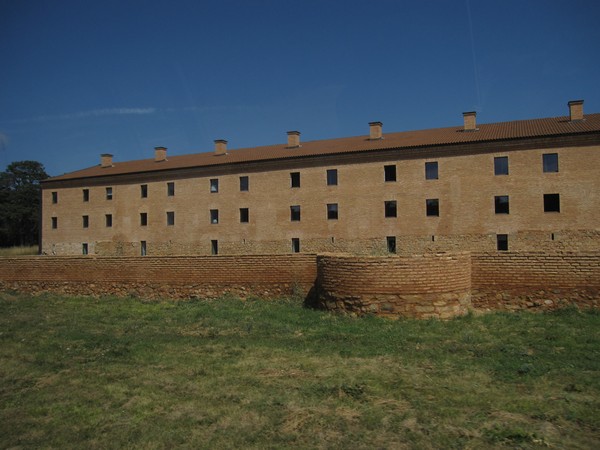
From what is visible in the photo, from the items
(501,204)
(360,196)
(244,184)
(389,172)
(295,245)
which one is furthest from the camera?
(244,184)

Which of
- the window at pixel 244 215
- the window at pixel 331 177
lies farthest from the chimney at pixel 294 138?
the window at pixel 244 215

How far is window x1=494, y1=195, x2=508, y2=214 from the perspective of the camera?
24.7 meters

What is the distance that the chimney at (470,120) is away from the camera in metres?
28.2

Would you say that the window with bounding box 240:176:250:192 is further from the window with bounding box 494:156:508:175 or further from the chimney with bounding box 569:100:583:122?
the chimney with bounding box 569:100:583:122

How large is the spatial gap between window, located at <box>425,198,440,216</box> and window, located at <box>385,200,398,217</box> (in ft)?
6.23

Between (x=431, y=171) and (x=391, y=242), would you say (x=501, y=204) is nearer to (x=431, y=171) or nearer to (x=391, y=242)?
(x=431, y=171)

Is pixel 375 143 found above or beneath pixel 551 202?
above

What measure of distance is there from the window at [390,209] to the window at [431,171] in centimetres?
249

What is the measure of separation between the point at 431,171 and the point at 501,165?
380cm

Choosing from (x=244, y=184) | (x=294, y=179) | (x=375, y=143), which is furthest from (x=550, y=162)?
(x=244, y=184)

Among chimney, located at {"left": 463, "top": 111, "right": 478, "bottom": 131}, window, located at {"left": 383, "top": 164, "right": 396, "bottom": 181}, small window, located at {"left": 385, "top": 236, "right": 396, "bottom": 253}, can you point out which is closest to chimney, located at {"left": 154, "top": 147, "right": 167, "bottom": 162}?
window, located at {"left": 383, "top": 164, "right": 396, "bottom": 181}

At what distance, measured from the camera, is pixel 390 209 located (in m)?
27.2

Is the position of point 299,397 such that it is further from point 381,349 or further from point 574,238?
point 574,238

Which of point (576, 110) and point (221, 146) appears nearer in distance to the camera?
point (576, 110)
